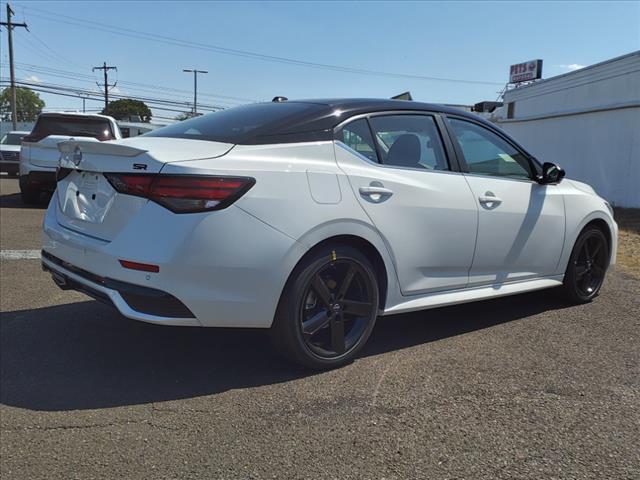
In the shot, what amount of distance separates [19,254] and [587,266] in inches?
242

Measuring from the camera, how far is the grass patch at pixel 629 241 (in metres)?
7.13

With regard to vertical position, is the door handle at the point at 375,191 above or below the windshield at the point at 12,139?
below

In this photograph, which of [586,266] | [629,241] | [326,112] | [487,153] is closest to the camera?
[326,112]

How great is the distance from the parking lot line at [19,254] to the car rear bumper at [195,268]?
12.4ft

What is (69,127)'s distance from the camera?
10789 millimetres

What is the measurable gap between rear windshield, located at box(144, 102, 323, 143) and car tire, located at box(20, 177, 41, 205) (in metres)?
7.93

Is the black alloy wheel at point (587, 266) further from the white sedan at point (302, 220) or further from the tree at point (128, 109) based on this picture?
the tree at point (128, 109)

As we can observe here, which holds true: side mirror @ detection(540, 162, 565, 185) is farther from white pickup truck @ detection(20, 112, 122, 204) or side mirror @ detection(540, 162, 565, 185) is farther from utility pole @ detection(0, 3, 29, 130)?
utility pole @ detection(0, 3, 29, 130)

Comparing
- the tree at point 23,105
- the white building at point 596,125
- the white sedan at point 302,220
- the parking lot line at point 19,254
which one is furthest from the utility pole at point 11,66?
the tree at point 23,105

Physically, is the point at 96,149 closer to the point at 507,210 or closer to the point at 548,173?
the point at 507,210

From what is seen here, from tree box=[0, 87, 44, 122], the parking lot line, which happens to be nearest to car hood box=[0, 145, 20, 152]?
the parking lot line

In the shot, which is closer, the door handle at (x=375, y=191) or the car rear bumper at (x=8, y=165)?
the door handle at (x=375, y=191)

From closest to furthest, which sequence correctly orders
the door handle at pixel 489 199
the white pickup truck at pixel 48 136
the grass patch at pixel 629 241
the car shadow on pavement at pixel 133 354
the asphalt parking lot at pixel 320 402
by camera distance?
the asphalt parking lot at pixel 320 402, the car shadow on pavement at pixel 133 354, the door handle at pixel 489 199, the grass patch at pixel 629 241, the white pickup truck at pixel 48 136

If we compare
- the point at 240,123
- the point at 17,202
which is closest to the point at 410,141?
the point at 240,123
